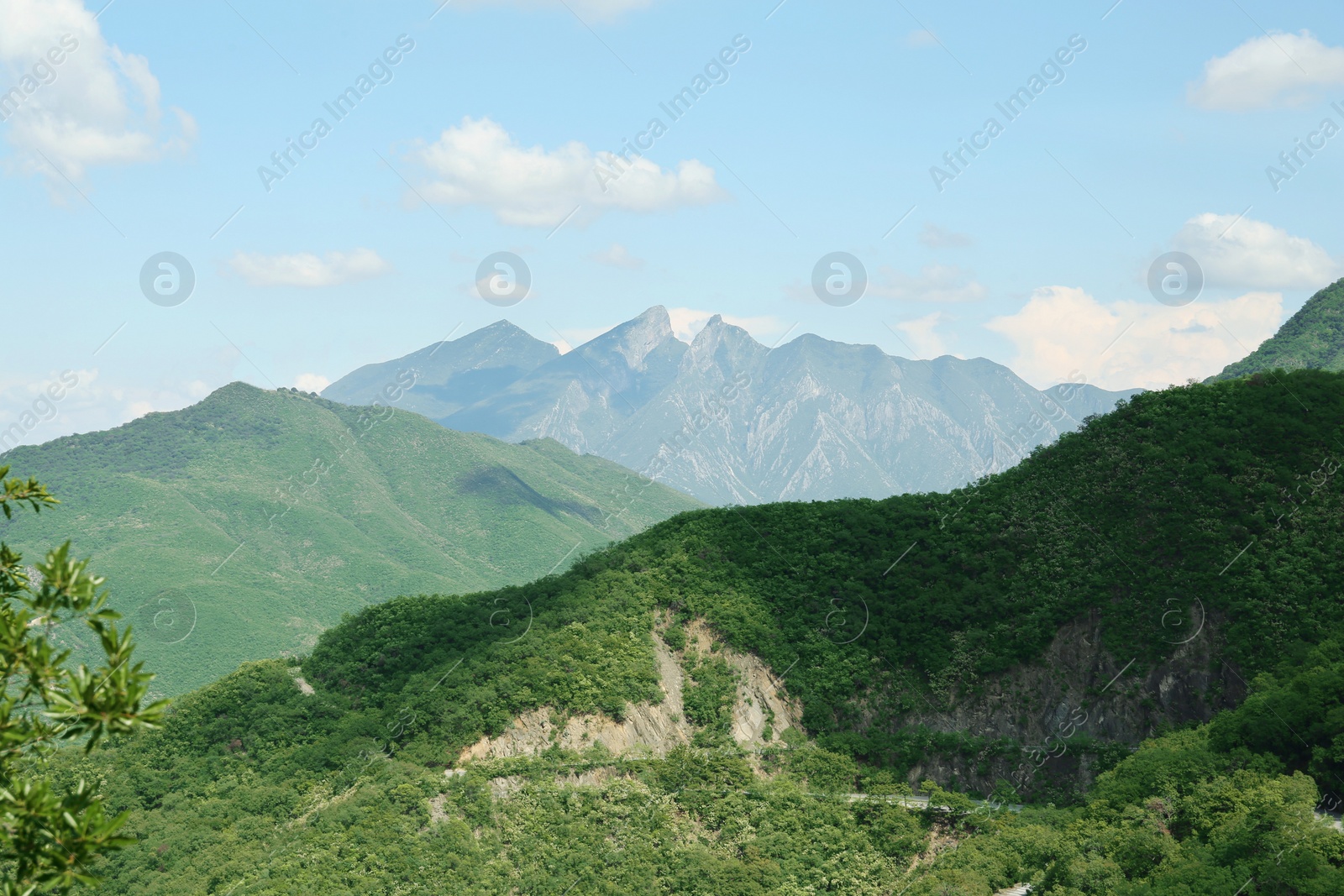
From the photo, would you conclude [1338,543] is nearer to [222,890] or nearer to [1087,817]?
[1087,817]

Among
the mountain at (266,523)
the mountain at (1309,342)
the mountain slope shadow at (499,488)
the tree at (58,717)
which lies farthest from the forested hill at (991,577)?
the mountain slope shadow at (499,488)

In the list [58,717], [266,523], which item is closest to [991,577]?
[58,717]

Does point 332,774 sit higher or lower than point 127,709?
lower

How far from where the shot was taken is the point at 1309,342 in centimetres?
9856

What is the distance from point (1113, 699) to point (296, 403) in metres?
166

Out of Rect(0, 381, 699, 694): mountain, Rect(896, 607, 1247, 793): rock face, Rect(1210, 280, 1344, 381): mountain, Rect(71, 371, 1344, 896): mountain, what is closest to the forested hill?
Rect(71, 371, 1344, 896): mountain

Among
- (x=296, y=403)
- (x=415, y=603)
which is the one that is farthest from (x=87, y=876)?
(x=296, y=403)

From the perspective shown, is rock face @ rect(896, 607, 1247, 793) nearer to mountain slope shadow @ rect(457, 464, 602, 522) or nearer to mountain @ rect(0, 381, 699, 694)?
mountain @ rect(0, 381, 699, 694)

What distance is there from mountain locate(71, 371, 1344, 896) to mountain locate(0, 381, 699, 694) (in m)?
64.3

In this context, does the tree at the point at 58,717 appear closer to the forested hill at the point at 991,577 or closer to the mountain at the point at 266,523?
the forested hill at the point at 991,577

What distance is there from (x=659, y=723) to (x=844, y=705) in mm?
9500

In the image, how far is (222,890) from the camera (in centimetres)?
4025

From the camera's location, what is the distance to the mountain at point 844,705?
39.2 m

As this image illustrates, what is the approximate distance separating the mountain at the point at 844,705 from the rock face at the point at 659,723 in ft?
0.46
